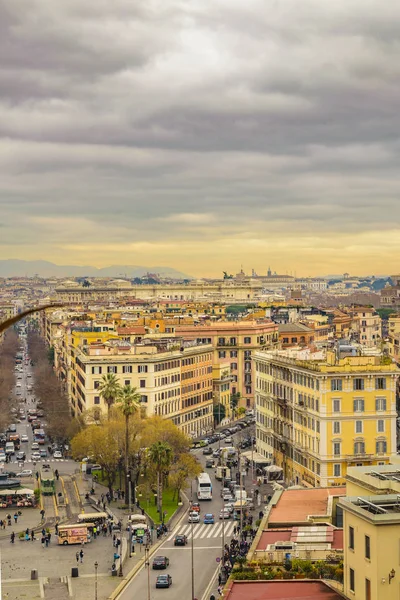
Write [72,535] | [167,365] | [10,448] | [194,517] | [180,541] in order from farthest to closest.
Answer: [167,365], [10,448], [194,517], [72,535], [180,541]

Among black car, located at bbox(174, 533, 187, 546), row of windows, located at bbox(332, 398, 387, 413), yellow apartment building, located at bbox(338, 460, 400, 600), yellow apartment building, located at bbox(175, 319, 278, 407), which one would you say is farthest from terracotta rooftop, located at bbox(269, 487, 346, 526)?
yellow apartment building, located at bbox(175, 319, 278, 407)

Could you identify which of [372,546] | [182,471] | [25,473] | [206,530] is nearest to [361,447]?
[182,471]

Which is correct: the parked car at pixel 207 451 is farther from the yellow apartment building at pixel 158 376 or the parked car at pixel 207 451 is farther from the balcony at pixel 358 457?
the balcony at pixel 358 457

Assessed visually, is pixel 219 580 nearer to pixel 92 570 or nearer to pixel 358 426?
pixel 92 570

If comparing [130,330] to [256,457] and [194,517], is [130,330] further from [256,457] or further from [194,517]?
[194,517]

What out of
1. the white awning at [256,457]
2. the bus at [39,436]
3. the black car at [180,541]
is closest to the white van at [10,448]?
the bus at [39,436]
